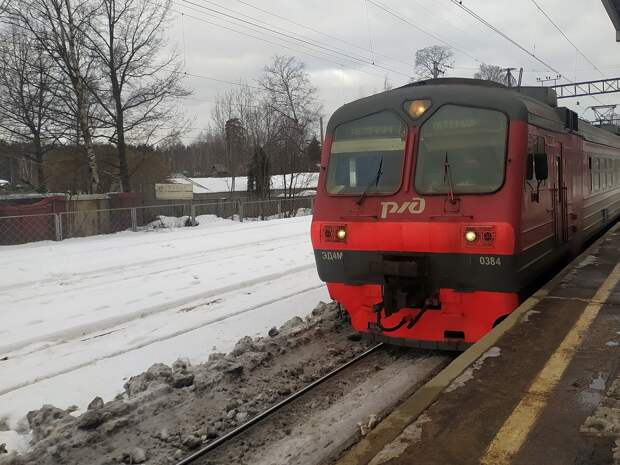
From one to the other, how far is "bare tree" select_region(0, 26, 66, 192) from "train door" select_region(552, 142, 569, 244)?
2042 cm

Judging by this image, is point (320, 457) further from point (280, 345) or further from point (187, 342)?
point (187, 342)

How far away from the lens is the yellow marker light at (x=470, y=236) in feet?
18.2

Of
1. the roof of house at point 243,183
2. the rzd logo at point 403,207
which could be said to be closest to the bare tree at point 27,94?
the roof of house at point 243,183

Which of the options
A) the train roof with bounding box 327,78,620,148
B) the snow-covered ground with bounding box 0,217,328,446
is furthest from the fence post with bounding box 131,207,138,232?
the train roof with bounding box 327,78,620,148

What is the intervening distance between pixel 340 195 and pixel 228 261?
7.77 m

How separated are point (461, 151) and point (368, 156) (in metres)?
1.07

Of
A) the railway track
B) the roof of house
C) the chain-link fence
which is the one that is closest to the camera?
the railway track

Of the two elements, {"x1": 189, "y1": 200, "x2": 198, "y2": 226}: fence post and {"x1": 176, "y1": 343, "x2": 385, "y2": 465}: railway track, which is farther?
{"x1": 189, "y1": 200, "x2": 198, "y2": 226}: fence post

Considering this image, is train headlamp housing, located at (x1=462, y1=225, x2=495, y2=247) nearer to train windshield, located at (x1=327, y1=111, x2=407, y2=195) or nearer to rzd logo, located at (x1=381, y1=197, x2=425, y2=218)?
rzd logo, located at (x1=381, y1=197, x2=425, y2=218)

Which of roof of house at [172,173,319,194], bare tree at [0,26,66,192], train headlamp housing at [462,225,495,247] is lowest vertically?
train headlamp housing at [462,225,495,247]

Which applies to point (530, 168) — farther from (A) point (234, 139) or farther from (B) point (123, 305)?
(A) point (234, 139)

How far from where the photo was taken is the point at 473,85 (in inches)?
249

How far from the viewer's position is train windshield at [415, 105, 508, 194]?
5.72m

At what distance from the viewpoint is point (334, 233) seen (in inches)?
250
